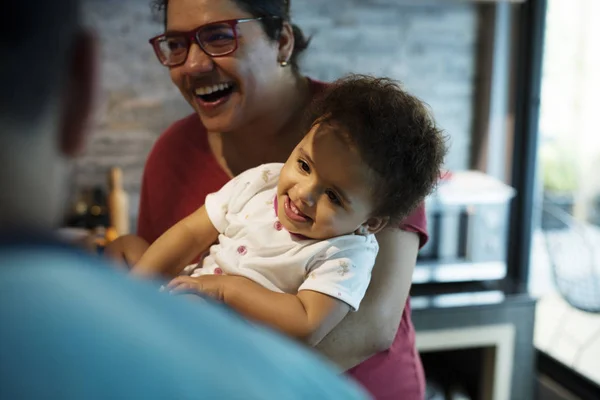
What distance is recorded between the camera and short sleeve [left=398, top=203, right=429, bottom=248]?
0.71m

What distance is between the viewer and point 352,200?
0.56 meters

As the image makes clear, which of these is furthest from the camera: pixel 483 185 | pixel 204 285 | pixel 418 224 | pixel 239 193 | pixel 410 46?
pixel 410 46

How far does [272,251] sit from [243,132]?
0.42 ft

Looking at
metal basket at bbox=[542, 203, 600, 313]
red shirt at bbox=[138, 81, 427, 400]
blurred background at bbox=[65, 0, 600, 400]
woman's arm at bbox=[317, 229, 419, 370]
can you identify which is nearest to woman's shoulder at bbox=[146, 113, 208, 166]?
red shirt at bbox=[138, 81, 427, 400]

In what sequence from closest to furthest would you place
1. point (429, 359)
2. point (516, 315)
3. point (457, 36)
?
point (516, 315) → point (429, 359) → point (457, 36)

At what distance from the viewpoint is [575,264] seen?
7.29 ft

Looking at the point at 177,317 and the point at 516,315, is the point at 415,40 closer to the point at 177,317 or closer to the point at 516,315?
the point at 516,315

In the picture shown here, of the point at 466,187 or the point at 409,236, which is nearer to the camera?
the point at 409,236

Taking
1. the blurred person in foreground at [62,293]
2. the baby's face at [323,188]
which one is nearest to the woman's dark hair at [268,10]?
the baby's face at [323,188]

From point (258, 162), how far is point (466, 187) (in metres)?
1.47

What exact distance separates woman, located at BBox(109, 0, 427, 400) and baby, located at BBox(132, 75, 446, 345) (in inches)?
1.7

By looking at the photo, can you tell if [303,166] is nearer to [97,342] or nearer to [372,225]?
[372,225]

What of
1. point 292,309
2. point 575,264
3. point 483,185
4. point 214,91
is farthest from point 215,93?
point 575,264

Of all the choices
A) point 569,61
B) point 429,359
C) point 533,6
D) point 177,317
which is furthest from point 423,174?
point 569,61
